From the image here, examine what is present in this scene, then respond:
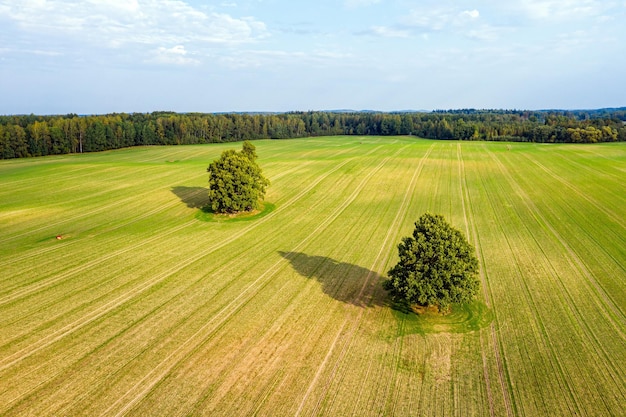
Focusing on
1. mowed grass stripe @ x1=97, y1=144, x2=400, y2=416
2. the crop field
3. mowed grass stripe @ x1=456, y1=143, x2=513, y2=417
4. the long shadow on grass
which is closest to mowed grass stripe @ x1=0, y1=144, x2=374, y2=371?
the crop field

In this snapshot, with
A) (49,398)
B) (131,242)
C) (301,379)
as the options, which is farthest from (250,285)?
(131,242)

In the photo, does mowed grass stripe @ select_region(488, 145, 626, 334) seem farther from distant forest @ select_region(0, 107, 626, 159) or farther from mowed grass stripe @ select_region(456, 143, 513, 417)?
distant forest @ select_region(0, 107, 626, 159)

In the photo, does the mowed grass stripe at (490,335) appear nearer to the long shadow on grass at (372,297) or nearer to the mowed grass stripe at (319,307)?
the long shadow on grass at (372,297)

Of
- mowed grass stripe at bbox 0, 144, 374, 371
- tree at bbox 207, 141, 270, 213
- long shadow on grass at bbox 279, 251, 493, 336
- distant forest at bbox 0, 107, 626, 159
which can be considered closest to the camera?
mowed grass stripe at bbox 0, 144, 374, 371

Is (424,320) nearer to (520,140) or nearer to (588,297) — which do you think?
(588,297)

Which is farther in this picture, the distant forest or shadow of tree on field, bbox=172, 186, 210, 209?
the distant forest

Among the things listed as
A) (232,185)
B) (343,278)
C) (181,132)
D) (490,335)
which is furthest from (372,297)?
(181,132)

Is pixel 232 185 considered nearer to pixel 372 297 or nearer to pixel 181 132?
pixel 372 297
